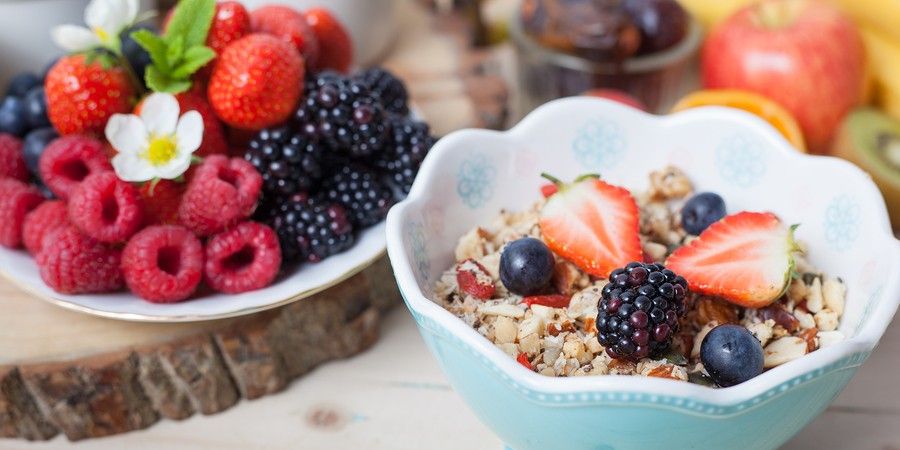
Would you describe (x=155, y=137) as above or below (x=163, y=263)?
above

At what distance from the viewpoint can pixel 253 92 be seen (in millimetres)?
1101

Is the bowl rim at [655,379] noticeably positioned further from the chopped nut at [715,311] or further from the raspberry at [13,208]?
the raspberry at [13,208]

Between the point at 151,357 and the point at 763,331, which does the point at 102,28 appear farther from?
the point at 763,331

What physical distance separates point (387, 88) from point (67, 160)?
42cm

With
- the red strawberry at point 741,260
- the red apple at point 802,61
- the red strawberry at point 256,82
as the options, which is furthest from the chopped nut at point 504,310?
the red apple at point 802,61

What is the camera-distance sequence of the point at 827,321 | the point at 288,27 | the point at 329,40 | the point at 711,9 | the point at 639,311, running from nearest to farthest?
the point at 639,311, the point at 827,321, the point at 288,27, the point at 329,40, the point at 711,9

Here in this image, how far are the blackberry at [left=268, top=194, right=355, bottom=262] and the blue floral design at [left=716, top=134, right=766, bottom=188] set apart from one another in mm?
452

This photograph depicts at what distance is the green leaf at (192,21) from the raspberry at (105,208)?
20cm

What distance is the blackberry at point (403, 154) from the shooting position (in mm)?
1184

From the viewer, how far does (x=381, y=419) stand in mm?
1094

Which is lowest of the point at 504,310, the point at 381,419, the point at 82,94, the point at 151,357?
the point at 381,419

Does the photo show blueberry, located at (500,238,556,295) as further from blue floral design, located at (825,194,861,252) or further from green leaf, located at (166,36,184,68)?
green leaf, located at (166,36,184,68)

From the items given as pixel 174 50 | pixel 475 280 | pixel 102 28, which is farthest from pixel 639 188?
pixel 102 28

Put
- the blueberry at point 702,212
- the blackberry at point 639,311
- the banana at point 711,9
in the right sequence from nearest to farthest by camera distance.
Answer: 1. the blackberry at point 639,311
2. the blueberry at point 702,212
3. the banana at point 711,9
